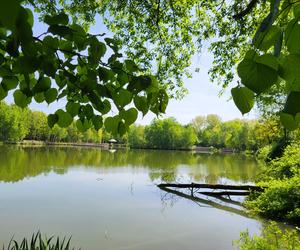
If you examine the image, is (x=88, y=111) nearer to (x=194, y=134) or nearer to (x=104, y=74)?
(x=104, y=74)

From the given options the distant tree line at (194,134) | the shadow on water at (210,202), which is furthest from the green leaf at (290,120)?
the distant tree line at (194,134)

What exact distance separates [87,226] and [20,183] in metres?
9.25

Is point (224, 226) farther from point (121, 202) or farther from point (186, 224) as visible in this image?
point (121, 202)

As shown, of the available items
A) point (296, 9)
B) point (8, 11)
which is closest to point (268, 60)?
point (296, 9)

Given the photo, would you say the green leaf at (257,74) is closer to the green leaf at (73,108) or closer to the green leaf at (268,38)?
the green leaf at (268,38)

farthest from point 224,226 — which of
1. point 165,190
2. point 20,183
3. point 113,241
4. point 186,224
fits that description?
point 20,183

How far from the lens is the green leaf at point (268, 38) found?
63 centimetres

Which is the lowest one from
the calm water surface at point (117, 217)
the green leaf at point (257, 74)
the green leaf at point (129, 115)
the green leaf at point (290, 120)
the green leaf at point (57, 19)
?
the calm water surface at point (117, 217)

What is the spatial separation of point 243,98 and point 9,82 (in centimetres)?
92

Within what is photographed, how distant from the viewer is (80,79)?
4.50 feet

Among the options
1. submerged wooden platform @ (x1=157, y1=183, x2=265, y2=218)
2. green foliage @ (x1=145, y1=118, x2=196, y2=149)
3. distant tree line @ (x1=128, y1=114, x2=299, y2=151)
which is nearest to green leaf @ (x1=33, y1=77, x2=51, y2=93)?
submerged wooden platform @ (x1=157, y1=183, x2=265, y2=218)

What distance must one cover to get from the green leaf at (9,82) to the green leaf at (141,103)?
0.46m

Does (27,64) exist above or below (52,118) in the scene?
above

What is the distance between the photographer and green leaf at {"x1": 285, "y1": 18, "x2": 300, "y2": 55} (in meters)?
0.59
